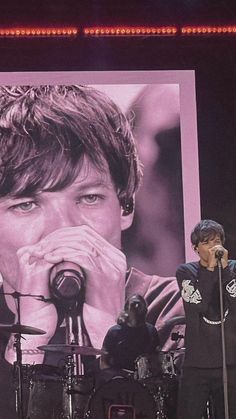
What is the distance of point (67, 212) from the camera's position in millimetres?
4730

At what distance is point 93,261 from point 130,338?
0.56m

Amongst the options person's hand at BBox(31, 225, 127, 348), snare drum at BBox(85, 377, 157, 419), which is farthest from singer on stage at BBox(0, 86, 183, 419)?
snare drum at BBox(85, 377, 157, 419)

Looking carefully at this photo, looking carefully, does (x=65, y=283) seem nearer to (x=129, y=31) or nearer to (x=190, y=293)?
(x=190, y=293)

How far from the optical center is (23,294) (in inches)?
182

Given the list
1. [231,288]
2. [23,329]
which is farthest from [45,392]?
[231,288]

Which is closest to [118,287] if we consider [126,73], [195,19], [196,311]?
[196,311]

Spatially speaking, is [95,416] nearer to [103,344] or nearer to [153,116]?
[103,344]

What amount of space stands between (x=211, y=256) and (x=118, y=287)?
1.24 meters

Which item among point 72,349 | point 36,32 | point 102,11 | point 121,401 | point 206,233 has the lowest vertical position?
point 121,401

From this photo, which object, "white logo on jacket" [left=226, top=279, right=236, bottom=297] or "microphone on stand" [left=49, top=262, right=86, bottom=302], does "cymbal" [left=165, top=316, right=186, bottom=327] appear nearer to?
"microphone on stand" [left=49, top=262, right=86, bottom=302]

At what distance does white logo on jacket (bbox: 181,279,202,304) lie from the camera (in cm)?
359

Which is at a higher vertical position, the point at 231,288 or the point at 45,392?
the point at 231,288

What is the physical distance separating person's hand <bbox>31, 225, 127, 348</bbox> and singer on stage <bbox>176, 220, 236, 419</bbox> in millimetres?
1054

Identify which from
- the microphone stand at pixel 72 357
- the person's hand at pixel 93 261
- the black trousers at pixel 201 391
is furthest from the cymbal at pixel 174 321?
the black trousers at pixel 201 391
